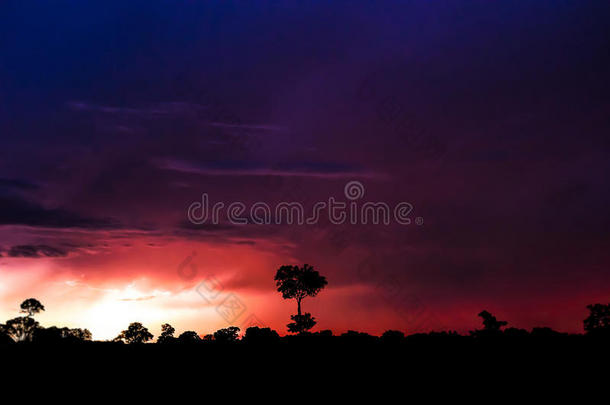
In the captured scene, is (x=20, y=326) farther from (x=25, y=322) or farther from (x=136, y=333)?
(x=136, y=333)

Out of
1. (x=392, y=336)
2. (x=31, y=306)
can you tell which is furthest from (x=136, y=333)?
(x=392, y=336)

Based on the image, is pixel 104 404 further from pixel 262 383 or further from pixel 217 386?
pixel 262 383

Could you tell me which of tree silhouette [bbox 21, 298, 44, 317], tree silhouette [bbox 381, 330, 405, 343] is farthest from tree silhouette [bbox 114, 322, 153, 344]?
tree silhouette [bbox 381, 330, 405, 343]

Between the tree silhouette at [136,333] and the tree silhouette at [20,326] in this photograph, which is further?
the tree silhouette at [136,333]

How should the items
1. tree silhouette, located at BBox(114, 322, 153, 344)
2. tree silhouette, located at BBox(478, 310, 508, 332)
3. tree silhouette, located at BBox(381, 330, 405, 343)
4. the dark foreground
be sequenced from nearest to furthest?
the dark foreground
tree silhouette, located at BBox(381, 330, 405, 343)
tree silhouette, located at BBox(478, 310, 508, 332)
tree silhouette, located at BBox(114, 322, 153, 344)

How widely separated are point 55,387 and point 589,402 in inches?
1363

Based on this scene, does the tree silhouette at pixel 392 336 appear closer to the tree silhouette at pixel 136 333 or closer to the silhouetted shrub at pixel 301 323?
the silhouetted shrub at pixel 301 323

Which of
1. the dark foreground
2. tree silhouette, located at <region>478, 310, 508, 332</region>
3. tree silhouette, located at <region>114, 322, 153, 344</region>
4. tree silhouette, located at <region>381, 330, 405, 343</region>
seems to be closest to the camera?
the dark foreground

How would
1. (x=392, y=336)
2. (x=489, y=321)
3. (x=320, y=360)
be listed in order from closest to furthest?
(x=320, y=360)
(x=392, y=336)
(x=489, y=321)

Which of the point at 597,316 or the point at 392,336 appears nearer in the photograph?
the point at 392,336

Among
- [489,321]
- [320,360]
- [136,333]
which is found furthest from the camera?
[136,333]

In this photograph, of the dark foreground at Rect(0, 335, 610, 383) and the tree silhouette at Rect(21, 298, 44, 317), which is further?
the tree silhouette at Rect(21, 298, 44, 317)

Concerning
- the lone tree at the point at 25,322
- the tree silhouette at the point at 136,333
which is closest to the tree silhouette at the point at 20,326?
the lone tree at the point at 25,322

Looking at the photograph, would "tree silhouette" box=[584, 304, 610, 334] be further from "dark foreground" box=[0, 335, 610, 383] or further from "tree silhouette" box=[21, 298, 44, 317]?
"tree silhouette" box=[21, 298, 44, 317]
